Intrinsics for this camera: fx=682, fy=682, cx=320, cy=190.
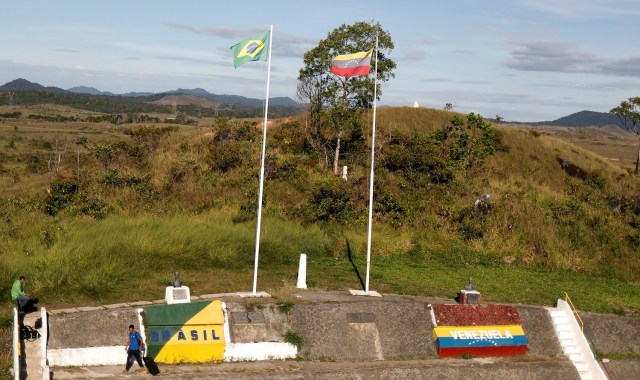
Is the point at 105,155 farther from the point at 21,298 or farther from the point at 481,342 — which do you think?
the point at 481,342

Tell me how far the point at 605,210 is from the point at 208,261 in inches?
972

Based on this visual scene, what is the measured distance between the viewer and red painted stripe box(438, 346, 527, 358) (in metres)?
20.7

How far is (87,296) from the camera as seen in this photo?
21.2 metres

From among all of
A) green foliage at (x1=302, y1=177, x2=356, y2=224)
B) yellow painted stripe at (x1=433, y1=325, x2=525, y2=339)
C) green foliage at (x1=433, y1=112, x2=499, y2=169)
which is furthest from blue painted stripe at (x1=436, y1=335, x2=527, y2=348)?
green foliage at (x1=433, y1=112, x2=499, y2=169)

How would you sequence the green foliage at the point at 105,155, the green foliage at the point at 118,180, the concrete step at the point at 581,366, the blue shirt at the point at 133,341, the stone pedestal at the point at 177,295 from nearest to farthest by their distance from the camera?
the blue shirt at the point at 133,341, the stone pedestal at the point at 177,295, the concrete step at the point at 581,366, the green foliage at the point at 118,180, the green foliage at the point at 105,155

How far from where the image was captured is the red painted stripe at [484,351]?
20.7m

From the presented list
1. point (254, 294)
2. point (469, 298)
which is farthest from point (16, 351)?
point (469, 298)

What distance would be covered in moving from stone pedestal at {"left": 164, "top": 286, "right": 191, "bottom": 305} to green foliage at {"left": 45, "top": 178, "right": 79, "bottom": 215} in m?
15.7

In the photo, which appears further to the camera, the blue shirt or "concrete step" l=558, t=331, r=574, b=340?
"concrete step" l=558, t=331, r=574, b=340

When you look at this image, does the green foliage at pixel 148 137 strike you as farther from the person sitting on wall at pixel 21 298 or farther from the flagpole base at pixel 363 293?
the person sitting on wall at pixel 21 298

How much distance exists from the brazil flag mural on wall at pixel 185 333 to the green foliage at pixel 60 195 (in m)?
16.5

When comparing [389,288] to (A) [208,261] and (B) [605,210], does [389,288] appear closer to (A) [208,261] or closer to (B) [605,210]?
(A) [208,261]

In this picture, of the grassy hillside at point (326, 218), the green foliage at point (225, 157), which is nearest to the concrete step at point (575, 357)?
the grassy hillside at point (326, 218)

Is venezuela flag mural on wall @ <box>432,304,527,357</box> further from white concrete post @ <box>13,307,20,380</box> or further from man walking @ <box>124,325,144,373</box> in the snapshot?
white concrete post @ <box>13,307,20,380</box>
